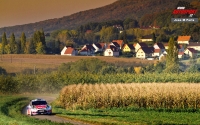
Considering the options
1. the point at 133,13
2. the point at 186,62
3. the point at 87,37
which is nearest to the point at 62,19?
the point at 87,37

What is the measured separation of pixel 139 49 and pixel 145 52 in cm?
178

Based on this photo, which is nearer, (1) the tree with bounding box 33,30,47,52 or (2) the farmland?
(2) the farmland

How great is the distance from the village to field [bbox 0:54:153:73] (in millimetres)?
4417

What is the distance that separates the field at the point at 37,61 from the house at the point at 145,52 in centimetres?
367

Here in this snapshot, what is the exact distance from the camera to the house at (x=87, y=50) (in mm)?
114294

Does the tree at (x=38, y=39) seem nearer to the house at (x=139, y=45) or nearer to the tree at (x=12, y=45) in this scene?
the tree at (x=12, y=45)

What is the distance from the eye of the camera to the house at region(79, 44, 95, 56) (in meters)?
114

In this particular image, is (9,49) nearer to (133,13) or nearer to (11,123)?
(133,13)

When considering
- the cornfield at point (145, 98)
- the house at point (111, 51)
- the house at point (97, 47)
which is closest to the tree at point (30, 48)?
the house at point (97, 47)

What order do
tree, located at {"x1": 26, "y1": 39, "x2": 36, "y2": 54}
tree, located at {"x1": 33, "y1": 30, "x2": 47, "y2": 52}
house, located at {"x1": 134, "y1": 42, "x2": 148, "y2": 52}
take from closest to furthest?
tree, located at {"x1": 26, "y1": 39, "x2": 36, "y2": 54} < tree, located at {"x1": 33, "y1": 30, "x2": 47, "y2": 52} < house, located at {"x1": 134, "y1": 42, "x2": 148, "y2": 52}

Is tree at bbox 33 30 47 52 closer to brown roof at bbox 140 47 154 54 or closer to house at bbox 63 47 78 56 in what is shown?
house at bbox 63 47 78 56

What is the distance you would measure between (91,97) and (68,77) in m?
35.4

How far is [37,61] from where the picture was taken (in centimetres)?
10625

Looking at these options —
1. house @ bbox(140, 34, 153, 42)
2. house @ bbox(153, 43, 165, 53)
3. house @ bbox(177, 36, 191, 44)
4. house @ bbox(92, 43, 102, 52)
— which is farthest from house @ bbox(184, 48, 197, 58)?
house @ bbox(92, 43, 102, 52)
